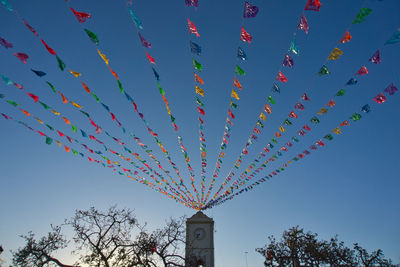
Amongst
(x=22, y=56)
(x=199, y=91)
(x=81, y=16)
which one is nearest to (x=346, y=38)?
(x=199, y=91)

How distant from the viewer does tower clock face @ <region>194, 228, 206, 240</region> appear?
22.6 meters

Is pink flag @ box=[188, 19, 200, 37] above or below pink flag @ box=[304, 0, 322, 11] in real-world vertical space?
above

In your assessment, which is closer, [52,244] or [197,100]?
[197,100]

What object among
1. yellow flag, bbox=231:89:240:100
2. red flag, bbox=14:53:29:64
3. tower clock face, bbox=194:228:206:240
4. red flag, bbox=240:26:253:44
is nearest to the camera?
red flag, bbox=14:53:29:64

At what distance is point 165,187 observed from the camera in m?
16.5

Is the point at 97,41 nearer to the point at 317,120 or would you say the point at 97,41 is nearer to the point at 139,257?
the point at 317,120

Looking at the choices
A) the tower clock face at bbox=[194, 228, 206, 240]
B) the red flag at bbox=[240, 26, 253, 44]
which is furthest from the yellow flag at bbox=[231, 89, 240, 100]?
the tower clock face at bbox=[194, 228, 206, 240]

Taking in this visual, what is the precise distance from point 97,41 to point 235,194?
49.7 ft

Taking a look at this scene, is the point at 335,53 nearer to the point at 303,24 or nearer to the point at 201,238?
the point at 303,24

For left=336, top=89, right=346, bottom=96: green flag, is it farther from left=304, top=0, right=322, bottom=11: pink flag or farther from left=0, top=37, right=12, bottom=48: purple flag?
left=0, top=37, right=12, bottom=48: purple flag

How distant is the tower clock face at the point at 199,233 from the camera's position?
22.6 m

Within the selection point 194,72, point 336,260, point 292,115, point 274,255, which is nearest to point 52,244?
point 194,72

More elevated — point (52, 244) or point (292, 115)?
point (292, 115)

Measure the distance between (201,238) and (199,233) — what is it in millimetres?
491
